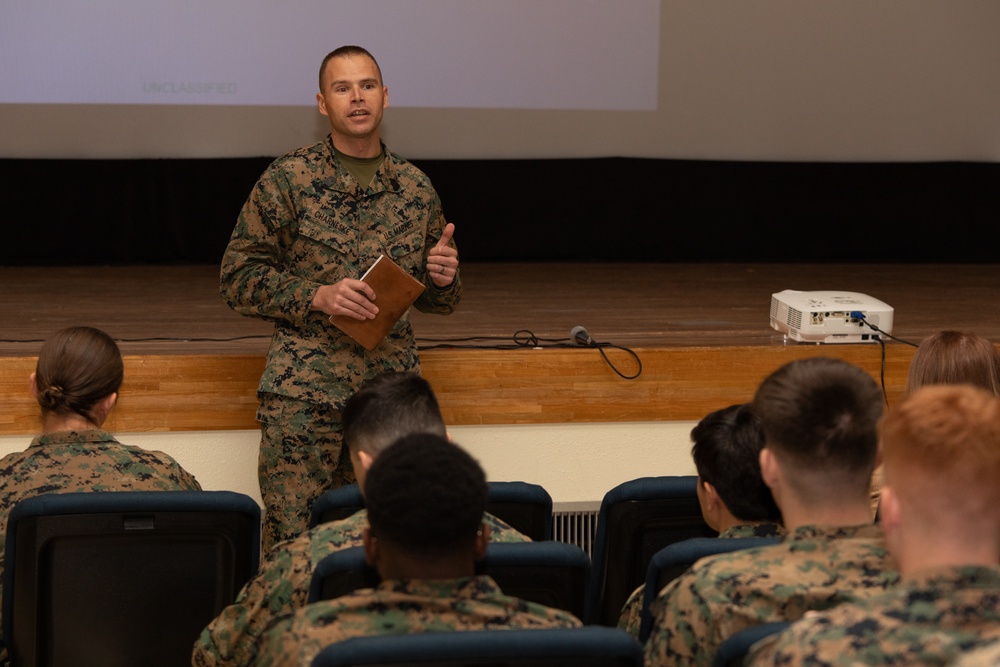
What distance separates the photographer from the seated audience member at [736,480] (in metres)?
2.03

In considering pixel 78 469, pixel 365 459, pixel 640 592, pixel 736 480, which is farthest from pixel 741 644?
pixel 78 469

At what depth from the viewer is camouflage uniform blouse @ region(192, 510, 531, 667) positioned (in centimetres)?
182

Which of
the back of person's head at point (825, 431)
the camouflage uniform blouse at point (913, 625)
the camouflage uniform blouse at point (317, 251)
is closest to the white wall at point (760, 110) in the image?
the camouflage uniform blouse at point (317, 251)

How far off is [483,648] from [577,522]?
2533mm

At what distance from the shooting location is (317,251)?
10.1 ft

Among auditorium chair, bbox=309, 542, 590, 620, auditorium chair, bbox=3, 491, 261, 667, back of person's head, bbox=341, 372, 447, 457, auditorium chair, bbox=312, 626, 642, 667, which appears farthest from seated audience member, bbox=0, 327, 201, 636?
auditorium chair, bbox=312, 626, 642, 667

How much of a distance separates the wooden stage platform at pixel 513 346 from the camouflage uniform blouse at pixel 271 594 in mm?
1779

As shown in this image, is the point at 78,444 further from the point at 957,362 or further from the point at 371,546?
the point at 957,362

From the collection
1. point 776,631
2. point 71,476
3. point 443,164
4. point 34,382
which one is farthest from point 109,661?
point 443,164

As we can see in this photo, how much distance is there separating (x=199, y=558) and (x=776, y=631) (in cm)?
105

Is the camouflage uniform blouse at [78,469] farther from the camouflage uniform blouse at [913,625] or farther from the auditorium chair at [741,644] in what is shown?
the camouflage uniform blouse at [913,625]

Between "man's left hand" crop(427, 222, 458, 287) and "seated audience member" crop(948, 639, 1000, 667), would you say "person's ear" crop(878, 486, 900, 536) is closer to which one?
"seated audience member" crop(948, 639, 1000, 667)

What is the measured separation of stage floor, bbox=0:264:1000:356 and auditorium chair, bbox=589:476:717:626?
1646mm

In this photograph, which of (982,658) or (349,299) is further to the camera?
(349,299)
